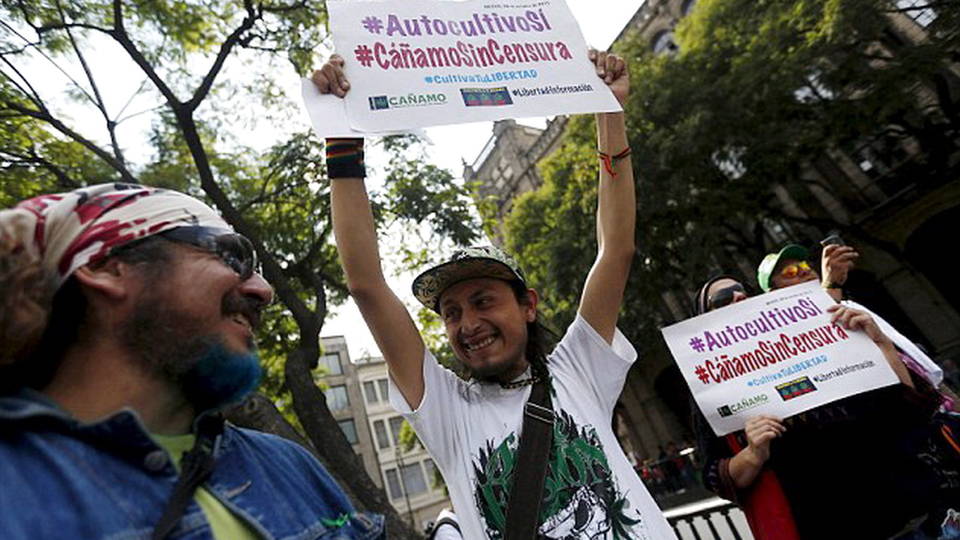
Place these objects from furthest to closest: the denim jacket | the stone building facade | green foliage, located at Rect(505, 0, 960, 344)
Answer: the stone building facade → green foliage, located at Rect(505, 0, 960, 344) → the denim jacket

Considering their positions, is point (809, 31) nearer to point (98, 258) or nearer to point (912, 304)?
point (912, 304)

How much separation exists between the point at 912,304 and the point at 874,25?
10.0 meters

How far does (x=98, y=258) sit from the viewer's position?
3.64 feet

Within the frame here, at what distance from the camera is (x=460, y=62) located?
2209 mm

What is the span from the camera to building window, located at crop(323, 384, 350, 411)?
43.8m

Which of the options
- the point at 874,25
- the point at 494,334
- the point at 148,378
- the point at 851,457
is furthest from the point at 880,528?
the point at 874,25

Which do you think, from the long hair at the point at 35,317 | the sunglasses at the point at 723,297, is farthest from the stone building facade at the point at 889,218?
the long hair at the point at 35,317

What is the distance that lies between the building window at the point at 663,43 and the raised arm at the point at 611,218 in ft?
73.5

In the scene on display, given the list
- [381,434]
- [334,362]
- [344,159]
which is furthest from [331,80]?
[381,434]

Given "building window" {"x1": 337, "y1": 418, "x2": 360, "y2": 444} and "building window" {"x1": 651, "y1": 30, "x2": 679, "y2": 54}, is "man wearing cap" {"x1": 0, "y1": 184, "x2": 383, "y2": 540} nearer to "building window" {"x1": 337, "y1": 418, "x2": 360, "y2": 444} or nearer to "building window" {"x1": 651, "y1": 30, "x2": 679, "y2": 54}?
"building window" {"x1": 651, "y1": 30, "x2": 679, "y2": 54}

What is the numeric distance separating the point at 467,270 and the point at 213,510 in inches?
50.3

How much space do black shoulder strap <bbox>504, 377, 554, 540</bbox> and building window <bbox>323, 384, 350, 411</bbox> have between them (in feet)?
147

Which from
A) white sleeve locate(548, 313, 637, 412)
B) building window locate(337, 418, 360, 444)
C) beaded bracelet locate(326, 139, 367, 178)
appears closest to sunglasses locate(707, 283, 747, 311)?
white sleeve locate(548, 313, 637, 412)

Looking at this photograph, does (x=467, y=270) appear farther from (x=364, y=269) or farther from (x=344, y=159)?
(x=344, y=159)
